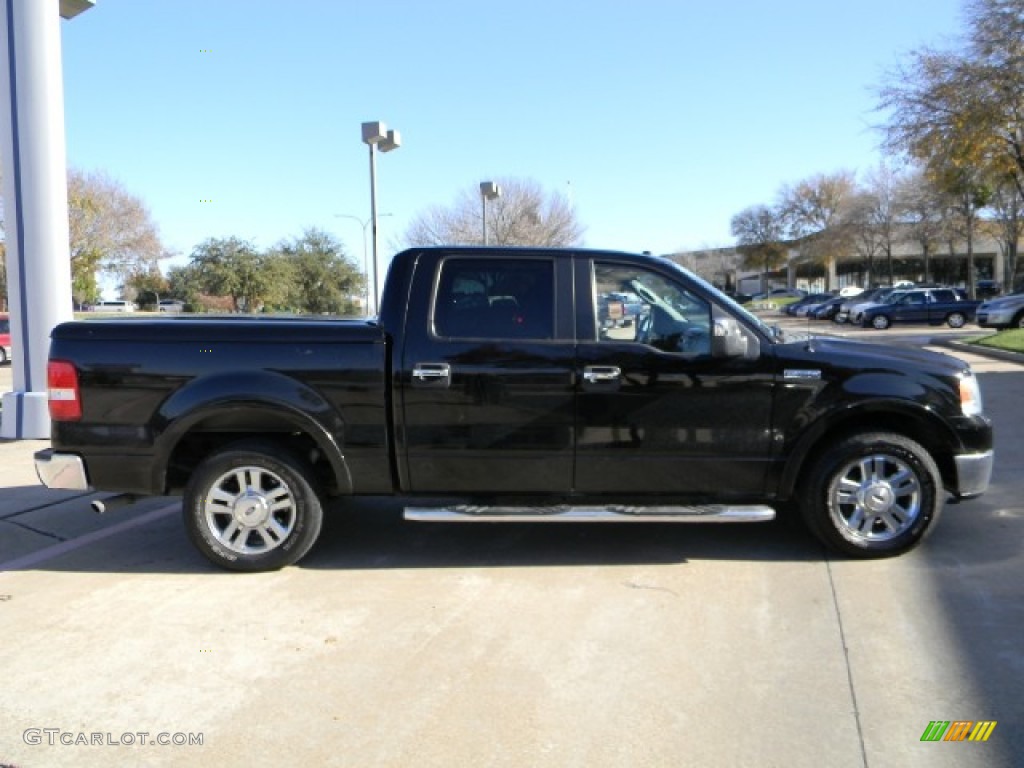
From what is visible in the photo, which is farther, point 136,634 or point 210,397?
point 210,397

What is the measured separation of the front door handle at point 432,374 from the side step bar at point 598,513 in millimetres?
759

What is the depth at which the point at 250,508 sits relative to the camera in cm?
511

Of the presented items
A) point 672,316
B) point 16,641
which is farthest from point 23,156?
point 672,316

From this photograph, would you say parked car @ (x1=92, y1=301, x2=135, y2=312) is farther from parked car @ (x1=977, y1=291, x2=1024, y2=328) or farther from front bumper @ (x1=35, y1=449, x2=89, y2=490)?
front bumper @ (x1=35, y1=449, x2=89, y2=490)

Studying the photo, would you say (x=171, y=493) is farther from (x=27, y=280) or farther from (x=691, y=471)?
(x=27, y=280)

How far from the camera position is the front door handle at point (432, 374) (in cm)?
500

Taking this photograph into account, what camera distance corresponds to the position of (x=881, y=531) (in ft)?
17.1

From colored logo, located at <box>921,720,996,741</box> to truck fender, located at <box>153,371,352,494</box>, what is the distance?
3.34 meters

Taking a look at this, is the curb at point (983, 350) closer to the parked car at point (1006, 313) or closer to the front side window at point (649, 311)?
the parked car at point (1006, 313)

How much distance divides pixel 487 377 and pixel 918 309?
32.8m

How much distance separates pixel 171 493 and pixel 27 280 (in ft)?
18.3

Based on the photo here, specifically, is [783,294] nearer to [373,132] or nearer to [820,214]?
[820,214]

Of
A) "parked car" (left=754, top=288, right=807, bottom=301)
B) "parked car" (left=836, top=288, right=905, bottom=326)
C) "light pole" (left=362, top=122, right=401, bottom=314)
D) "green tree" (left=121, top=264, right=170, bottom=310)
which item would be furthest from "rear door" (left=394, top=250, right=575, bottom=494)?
"parked car" (left=754, top=288, right=807, bottom=301)

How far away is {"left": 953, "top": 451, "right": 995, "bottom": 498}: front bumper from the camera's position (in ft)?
16.9
